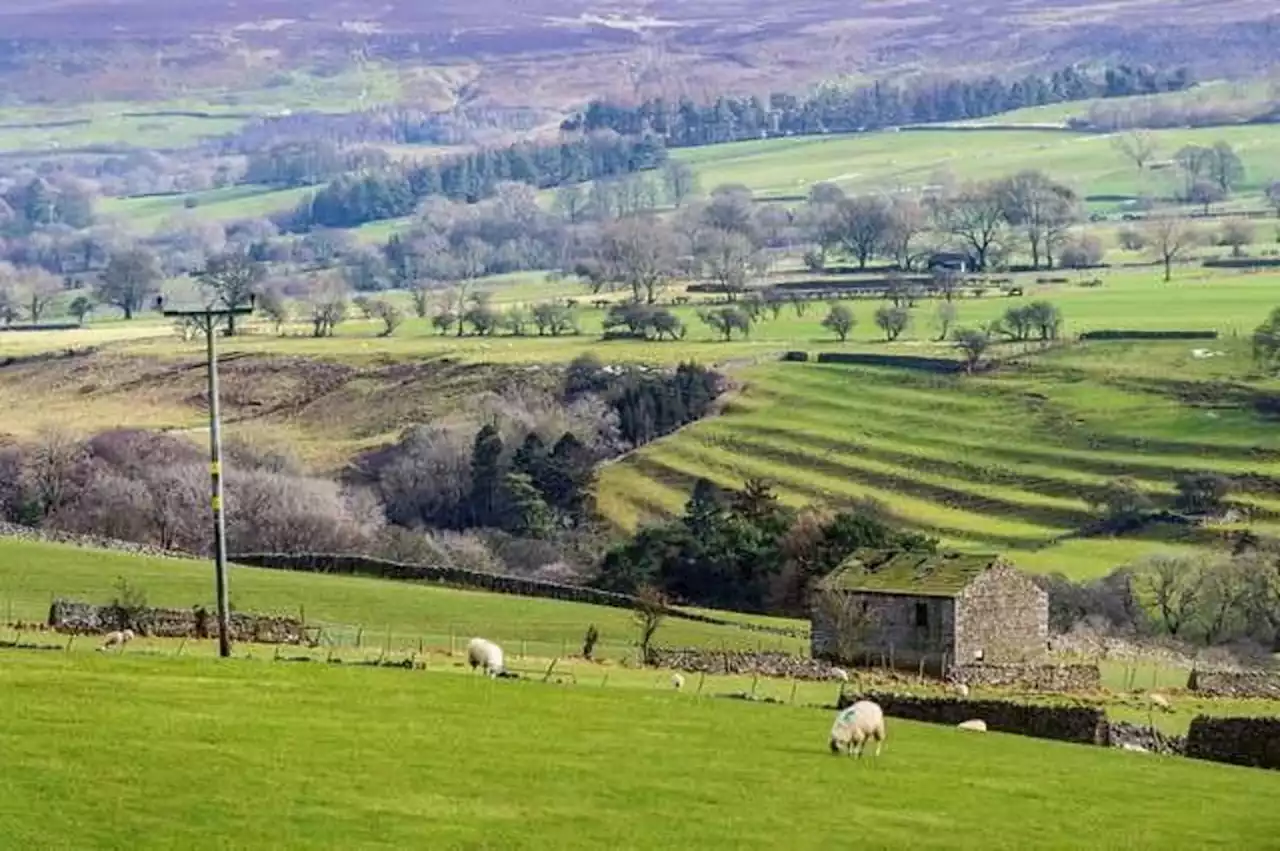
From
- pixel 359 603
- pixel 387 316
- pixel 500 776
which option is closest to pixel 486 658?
pixel 500 776

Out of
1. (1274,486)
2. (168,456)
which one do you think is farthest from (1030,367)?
(168,456)

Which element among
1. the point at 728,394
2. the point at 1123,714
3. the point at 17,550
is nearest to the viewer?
the point at 1123,714

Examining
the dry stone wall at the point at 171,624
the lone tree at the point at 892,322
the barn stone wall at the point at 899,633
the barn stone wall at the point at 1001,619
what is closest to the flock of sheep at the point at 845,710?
the dry stone wall at the point at 171,624

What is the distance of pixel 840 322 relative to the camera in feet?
481

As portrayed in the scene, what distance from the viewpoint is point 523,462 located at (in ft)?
370

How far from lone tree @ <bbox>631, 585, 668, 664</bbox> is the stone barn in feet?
11.9

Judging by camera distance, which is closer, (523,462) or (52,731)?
(52,731)

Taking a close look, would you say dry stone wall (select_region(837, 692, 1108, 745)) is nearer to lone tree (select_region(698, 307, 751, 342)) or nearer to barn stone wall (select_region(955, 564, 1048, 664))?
barn stone wall (select_region(955, 564, 1048, 664))

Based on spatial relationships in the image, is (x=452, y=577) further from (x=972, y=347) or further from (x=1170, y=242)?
(x=1170, y=242)

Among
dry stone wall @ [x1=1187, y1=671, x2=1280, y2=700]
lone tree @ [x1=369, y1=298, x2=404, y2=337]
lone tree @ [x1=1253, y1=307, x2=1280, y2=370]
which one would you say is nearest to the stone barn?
dry stone wall @ [x1=1187, y1=671, x2=1280, y2=700]

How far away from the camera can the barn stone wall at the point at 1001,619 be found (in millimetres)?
60031

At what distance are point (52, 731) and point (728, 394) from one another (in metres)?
98.4

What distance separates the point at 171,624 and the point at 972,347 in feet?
275

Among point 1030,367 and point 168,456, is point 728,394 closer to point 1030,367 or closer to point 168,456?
point 1030,367
